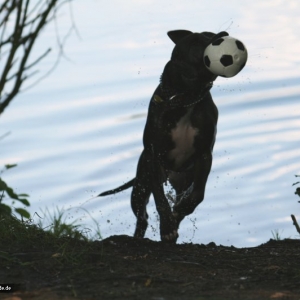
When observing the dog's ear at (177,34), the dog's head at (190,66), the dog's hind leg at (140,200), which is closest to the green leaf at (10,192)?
the dog's head at (190,66)

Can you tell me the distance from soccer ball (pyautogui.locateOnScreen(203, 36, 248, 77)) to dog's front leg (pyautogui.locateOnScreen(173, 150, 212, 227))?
0.73 metres

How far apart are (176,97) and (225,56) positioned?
599 mm

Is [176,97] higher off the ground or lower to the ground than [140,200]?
higher

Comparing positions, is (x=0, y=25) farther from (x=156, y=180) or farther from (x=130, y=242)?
(x=156, y=180)

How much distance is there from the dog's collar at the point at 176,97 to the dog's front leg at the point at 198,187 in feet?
1.32

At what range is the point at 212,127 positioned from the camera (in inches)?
254

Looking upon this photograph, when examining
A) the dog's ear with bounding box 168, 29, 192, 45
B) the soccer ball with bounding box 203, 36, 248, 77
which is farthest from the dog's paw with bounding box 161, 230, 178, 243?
the dog's ear with bounding box 168, 29, 192, 45

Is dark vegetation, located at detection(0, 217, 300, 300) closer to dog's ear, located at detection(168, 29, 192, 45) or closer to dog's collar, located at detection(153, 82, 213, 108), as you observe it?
dog's collar, located at detection(153, 82, 213, 108)

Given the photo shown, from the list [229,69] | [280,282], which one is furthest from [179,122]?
[280,282]

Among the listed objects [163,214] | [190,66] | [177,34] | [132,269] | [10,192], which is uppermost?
[177,34]

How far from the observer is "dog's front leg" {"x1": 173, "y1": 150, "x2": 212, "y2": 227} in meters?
6.49

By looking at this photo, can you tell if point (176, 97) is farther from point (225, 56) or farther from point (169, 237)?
point (169, 237)

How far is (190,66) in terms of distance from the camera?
6312 mm

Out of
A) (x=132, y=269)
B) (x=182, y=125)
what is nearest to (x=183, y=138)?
(x=182, y=125)
